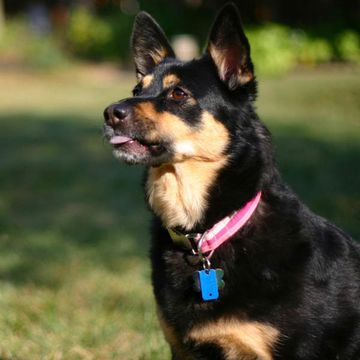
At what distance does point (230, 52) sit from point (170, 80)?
0.35 metres

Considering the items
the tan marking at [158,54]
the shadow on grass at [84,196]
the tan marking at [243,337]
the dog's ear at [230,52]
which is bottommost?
the shadow on grass at [84,196]

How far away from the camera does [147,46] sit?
12.6ft

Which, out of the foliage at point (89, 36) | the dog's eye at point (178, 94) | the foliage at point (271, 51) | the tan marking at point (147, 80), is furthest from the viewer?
the foliage at point (89, 36)

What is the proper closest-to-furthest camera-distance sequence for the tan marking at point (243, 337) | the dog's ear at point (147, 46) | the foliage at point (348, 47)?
the tan marking at point (243, 337)
the dog's ear at point (147, 46)
the foliage at point (348, 47)

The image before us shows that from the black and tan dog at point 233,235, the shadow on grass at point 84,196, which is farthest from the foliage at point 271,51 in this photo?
the black and tan dog at point 233,235

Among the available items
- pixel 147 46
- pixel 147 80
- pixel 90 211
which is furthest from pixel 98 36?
pixel 147 80

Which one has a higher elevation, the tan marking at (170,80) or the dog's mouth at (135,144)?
the tan marking at (170,80)

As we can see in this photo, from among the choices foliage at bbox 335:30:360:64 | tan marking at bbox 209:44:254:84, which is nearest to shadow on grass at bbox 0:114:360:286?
tan marking at bbox 209:44:254:84

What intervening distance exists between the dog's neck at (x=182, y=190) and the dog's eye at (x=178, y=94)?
0.34 meters

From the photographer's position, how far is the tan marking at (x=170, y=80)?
3457 millimetres

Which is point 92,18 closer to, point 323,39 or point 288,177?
point 323,39

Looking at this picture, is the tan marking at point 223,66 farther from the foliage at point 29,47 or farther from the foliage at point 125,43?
the foliage at point 29,47

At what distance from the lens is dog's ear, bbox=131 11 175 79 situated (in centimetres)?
378

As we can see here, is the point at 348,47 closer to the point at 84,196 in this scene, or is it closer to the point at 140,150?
the point at 84,196
